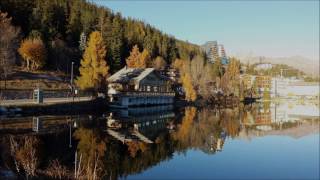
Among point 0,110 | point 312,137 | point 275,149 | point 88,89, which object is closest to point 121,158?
point 275,149

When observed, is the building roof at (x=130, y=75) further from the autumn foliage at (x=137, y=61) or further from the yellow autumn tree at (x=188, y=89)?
the yellow autumn tree at (x=188, y=89)

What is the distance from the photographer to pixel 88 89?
48.6 metres

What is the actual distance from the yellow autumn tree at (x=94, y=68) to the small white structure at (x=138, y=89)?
Result: 3.46 metres

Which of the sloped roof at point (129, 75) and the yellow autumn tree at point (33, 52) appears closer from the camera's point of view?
the yellow autumn tree at point (33, 52)

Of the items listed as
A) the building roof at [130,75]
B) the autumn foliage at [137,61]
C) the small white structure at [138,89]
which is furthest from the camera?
the autumn foliage at [137,61]

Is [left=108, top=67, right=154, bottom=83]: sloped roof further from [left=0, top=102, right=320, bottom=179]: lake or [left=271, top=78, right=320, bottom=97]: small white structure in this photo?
[left=271, top=78, right=320, bottom=97]: small white structure

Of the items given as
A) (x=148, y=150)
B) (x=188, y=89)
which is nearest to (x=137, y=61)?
(x=188, y=89)

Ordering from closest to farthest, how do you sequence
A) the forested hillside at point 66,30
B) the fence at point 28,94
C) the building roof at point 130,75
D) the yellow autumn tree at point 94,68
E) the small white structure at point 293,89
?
the fence at point 28,94
the yellow autumn tree at point 94,68
the building roof at point 130,75
the forested hillside at point 66,30
the small white structure at point 293,89

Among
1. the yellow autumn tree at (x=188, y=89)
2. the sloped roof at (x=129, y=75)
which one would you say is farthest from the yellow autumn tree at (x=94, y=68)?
the yellow autumn tree at (x=188, y=89)

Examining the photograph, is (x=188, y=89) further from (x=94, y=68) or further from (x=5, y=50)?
(x=5, y=50)

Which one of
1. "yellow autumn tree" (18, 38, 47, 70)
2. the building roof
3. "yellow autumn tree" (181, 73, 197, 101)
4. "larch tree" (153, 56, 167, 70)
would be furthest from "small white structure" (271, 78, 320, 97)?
"yellow autumn tree" (18, 38, 47, 70)

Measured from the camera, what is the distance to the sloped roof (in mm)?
59244

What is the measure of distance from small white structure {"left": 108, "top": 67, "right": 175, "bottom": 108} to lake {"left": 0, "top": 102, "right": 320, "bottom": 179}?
14.4m

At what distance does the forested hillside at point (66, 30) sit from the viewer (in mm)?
65562
